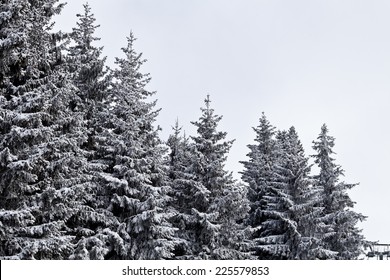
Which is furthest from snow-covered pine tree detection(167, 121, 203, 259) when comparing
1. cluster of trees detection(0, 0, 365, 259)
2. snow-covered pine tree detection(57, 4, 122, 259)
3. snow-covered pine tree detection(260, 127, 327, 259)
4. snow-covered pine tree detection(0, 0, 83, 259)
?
snow-covered pine tree detection(0, 0, 83, 259)

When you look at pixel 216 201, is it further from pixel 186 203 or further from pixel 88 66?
pixel 88 66

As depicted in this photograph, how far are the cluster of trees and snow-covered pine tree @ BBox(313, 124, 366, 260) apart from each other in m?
0.10

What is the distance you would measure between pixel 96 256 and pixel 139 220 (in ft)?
10.5

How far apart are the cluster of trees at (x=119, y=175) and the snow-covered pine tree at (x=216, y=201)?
6 cm

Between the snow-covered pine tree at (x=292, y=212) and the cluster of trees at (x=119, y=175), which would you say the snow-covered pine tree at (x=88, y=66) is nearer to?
the cluster of trees at (x=119, y=175)

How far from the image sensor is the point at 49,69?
56.3 feet

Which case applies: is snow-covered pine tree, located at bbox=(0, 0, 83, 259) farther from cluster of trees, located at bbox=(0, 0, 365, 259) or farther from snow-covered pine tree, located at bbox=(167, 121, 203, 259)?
snow-covered pine tree, located at bbox=(167, 121, 203, 259)

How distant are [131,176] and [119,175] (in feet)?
2.07

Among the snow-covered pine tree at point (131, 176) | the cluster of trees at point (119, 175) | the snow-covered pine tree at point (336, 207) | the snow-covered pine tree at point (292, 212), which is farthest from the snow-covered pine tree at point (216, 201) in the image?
the snow-covered pine tree at point (336, 207)

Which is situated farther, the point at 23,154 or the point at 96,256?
the point at 96,256

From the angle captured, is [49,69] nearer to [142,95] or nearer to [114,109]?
[114,109]

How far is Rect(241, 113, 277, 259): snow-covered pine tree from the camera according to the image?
31453 millimetres

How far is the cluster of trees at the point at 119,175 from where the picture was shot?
14.3 m
